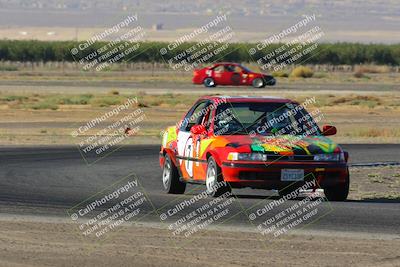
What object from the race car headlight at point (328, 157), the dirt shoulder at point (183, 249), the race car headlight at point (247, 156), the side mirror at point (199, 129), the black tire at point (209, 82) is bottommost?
the black tire at point (209, 82)

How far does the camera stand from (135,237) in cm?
1292

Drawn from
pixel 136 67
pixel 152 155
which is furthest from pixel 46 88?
pixel 136 67

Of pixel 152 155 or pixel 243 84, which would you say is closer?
pixel 152 155

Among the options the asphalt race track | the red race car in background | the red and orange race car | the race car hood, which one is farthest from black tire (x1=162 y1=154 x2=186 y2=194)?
the red race car in background

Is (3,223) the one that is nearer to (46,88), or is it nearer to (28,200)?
(28,200)

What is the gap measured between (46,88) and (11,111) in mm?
19160

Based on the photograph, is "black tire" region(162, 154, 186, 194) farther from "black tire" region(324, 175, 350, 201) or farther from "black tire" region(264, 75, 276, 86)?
"black tire" region(264, 75, 276, 86)

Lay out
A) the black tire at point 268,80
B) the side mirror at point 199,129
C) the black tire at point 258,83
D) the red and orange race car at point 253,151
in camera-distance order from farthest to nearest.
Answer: the black tire at point 258,83
the black tire at point 268,80
the side mirror at point 199,129
the red and orange race car at point 253,151

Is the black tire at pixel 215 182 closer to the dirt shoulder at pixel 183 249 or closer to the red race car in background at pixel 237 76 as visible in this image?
the dirt shoulder at pixel 183 249

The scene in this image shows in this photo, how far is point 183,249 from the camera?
39.3 feet

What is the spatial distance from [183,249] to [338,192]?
5.60 m

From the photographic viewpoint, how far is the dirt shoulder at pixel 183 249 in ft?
36.6

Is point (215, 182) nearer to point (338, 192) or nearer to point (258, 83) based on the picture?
point (338, 192)

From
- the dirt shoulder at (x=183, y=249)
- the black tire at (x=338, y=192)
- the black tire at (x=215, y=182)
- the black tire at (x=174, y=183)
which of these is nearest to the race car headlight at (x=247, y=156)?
the black tire at (x=215, y=182)
